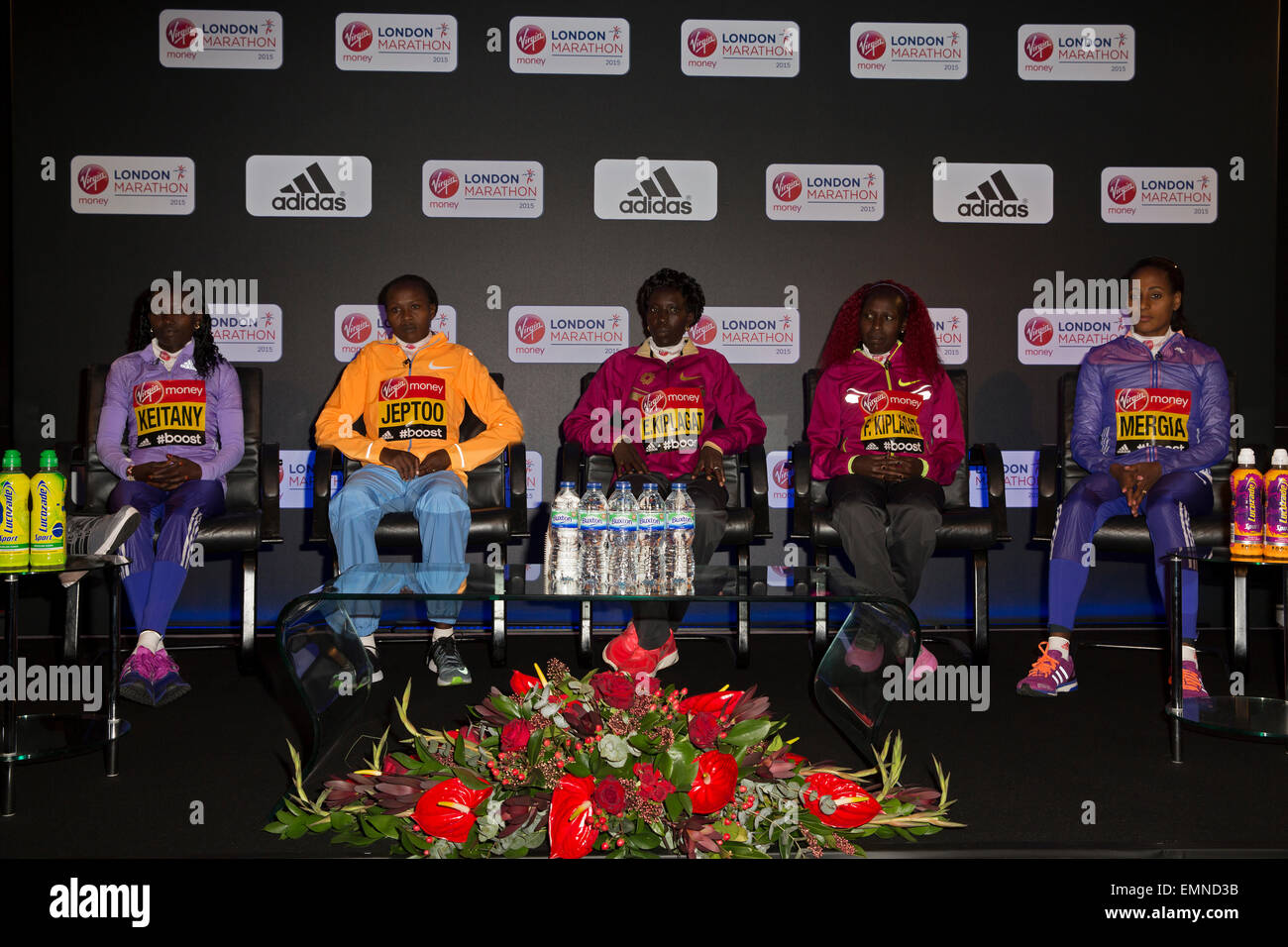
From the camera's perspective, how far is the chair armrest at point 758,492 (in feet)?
11.8

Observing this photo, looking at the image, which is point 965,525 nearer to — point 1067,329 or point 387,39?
point 1067,329

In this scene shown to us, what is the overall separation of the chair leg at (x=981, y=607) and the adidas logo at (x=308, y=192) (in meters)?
2.86

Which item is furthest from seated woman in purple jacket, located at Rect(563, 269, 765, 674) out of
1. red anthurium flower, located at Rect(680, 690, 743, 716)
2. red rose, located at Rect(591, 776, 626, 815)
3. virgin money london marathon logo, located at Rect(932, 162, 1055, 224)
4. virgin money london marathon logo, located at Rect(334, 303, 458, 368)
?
red rose, located at Rect(591, 776, 626, 815)

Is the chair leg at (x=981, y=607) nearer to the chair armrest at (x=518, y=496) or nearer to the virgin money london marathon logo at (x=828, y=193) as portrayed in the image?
the chair armrest at (x=518, y=496)

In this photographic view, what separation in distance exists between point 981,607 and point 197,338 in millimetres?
2861

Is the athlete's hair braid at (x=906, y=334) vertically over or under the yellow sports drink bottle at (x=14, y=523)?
over

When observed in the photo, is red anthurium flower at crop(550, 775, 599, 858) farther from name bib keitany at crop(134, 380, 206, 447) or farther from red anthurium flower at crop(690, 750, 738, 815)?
name bib keitany at crop(134, 380, 206, 447)

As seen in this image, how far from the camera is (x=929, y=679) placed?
3428 millimetres

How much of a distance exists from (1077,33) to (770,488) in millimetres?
2271

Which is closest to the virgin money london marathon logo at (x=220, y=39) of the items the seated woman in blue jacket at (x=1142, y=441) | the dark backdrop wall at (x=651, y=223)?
the dark backdrop wall at (x=651, y=223)

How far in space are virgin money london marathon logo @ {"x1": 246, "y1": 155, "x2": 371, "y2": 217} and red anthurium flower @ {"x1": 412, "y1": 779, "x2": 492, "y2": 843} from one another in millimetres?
3439

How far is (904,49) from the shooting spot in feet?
14.8

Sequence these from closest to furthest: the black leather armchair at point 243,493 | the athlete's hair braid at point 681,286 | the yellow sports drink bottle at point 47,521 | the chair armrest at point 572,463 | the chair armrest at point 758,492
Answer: the yellow sports drink bottle at point 47,521
the black leather armchair at point 243,493
the chair armrest at point 758,492
the chair armrest at point 572,463
the athlete's hair braid at point 681,286
